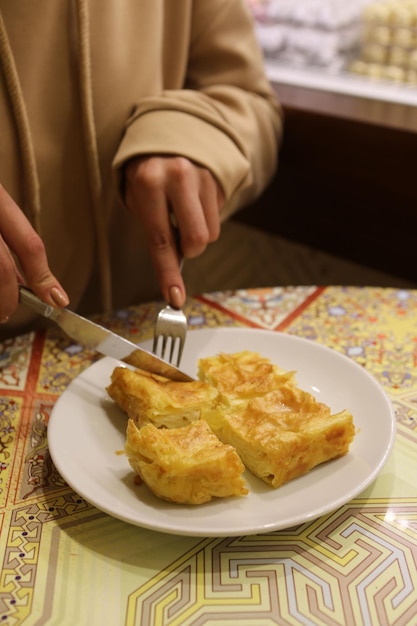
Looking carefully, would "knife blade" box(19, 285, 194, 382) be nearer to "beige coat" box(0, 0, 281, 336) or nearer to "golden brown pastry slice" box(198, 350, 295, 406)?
"golden brown pastry slice" box(198, 350, 295, 406)

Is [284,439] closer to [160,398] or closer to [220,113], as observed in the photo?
[160,398]

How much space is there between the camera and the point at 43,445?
94 centimetres

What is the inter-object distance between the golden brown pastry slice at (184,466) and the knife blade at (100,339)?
0.16 meters

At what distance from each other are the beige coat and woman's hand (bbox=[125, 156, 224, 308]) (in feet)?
0.15

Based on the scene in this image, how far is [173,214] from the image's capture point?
1.15m

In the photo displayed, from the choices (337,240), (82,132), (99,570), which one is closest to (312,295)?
(82,132)

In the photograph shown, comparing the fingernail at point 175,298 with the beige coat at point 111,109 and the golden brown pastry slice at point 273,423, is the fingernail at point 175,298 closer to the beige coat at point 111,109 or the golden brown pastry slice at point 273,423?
the golden brown pastry slice at point 273,423

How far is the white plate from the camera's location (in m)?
0.76

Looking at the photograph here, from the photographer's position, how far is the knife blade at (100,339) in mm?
945

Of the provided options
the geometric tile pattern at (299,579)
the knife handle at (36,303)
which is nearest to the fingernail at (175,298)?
the knife handle at (36,303)

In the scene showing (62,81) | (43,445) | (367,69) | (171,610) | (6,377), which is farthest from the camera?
(367,69)

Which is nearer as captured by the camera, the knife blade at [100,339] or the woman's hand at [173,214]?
the knife blade at [100,339]

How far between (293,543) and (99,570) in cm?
21

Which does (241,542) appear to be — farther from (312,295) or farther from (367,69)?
(367,69)
